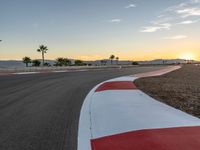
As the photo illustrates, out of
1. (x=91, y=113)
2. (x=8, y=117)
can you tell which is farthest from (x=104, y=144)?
(x=8, y=117)

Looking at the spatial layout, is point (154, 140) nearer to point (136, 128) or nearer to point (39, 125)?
point (136, 128)

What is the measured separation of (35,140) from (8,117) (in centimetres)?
213

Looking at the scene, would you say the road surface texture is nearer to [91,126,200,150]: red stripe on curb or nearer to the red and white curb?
the red and white curb

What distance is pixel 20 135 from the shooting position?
5312mm

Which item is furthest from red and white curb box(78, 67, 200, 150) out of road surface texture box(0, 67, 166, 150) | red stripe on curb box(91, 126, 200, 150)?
road surface texture box(0, 67, 166, 150)

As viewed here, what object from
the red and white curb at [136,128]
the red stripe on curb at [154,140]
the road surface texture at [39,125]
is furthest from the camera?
the road surface texture at [39,125]

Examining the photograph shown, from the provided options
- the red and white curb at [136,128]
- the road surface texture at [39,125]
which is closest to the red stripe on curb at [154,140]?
the red and white curb at [136,128]

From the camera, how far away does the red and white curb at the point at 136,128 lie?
175 inches

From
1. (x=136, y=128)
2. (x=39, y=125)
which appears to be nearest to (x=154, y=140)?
(x=136, y=128)

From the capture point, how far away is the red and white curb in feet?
14.6

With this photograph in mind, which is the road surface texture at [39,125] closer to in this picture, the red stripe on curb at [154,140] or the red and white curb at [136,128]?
the red and white curb at [136,128]

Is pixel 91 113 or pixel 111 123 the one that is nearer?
pixel 111 123

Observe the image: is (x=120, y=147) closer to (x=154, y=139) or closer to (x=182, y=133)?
(x=154, y=139)

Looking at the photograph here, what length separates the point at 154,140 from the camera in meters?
4.57
